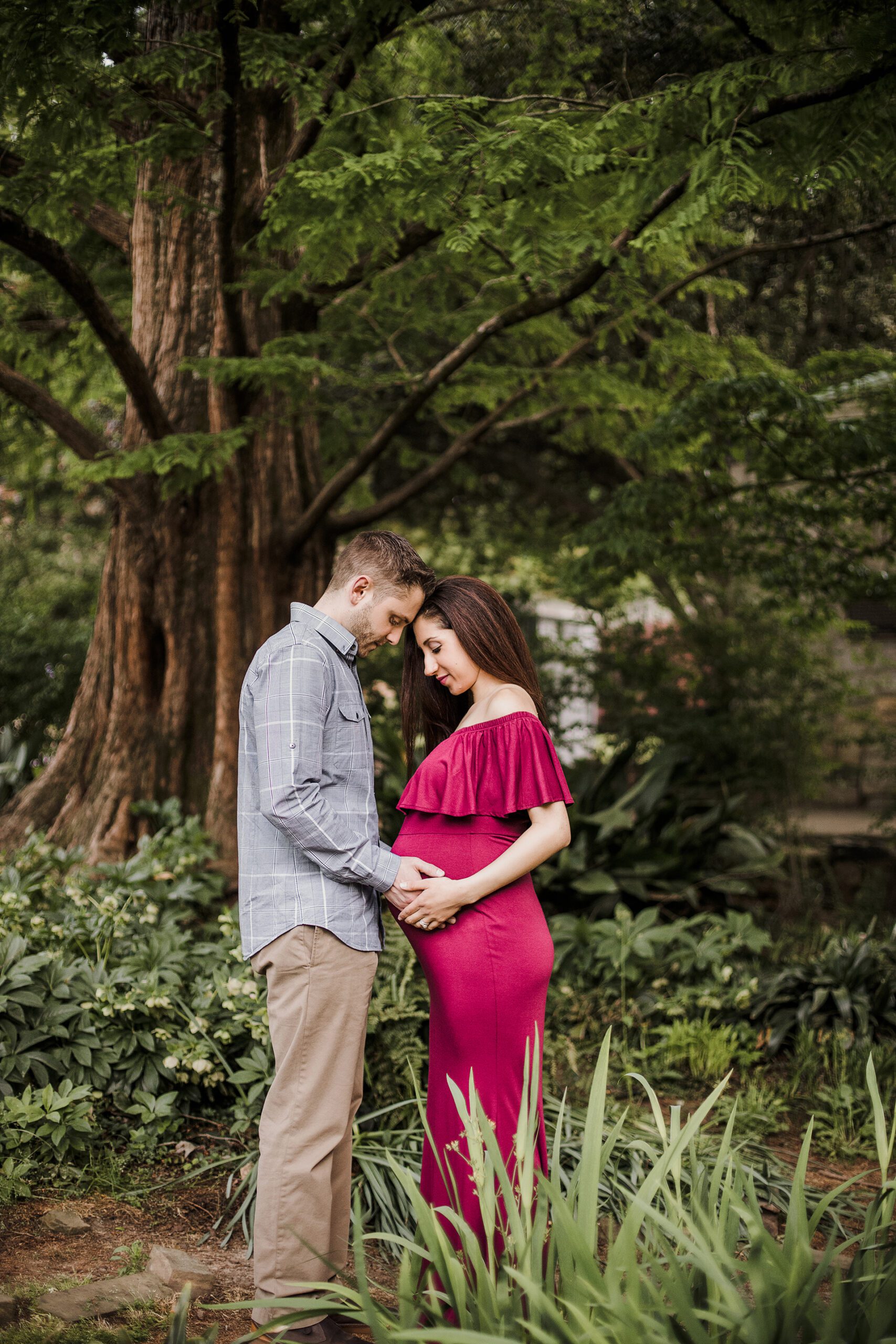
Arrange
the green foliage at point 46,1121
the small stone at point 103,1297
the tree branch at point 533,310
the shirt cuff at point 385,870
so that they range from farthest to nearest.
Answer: the tree branch at point 533,310 → the green foliage at point 46,1121 → the shirt cuff at point 385,870 → the small stone at point 103,1297

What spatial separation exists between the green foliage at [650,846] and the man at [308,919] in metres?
3.19

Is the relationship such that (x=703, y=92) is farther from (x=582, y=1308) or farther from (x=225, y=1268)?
(x=225, y=1268)

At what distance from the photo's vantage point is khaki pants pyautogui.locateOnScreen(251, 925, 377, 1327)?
2432mm

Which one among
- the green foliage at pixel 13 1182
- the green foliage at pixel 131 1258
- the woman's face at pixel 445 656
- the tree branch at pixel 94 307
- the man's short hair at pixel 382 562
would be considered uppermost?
the tree branch at pixel 94 307

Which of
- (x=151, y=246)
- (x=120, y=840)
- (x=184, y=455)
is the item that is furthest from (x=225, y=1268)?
(x=151, y=246)

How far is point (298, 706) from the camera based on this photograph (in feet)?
8.16

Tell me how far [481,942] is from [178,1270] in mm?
1252

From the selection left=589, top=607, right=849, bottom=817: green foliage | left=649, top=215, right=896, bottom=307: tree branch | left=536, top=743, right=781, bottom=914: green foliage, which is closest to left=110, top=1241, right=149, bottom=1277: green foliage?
left=536, top=743, right=781, bottom=914: green foliage

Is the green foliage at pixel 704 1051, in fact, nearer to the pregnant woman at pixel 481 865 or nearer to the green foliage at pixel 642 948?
the green foliage at pixel 642 948

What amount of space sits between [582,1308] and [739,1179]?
0.46 m

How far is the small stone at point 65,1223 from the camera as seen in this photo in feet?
9.39

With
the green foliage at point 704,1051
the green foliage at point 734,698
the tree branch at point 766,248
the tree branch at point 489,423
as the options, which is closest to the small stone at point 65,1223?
the green foliage at point 704,1051

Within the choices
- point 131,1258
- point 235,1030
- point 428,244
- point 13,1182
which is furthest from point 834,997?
point 428,244

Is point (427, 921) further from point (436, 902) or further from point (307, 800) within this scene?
point (307, 800)
